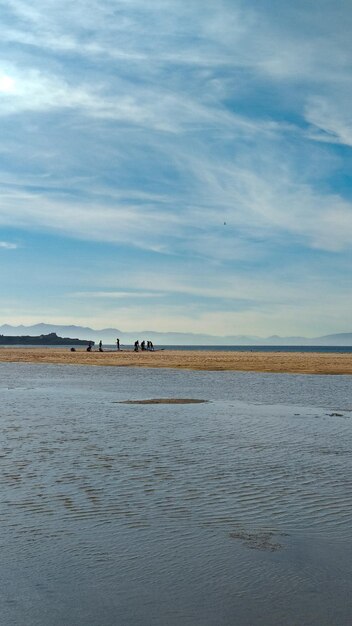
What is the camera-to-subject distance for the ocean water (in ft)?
23.6

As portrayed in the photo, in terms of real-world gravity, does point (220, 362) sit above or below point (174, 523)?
above

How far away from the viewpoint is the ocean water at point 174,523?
7.21 meters

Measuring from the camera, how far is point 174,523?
414 inches

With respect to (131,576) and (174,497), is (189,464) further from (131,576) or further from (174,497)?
(131,576)

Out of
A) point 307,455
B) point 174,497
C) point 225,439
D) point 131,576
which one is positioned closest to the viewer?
point 131,576

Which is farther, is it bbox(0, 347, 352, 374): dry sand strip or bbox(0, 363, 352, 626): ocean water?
bbox(0, 347, 352, 374): dry sand strip

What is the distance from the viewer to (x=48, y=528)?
10148 millimetres

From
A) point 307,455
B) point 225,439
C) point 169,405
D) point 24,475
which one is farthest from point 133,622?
point 169,405

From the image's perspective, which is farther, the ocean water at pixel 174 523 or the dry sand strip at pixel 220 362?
the dry sand strip at pixel 220 362

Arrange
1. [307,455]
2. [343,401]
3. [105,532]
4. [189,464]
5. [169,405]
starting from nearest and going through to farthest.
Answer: [105,532]
[189,464]
[307,455]
[169,405]
[343,401]

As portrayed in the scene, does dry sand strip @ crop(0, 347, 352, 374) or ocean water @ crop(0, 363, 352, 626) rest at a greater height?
dry sand strip @ crop(0, 347, 352, 374)

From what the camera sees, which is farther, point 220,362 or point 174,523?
point 220,362

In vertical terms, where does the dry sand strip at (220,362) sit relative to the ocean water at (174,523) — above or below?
above

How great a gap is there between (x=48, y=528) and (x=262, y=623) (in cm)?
452
